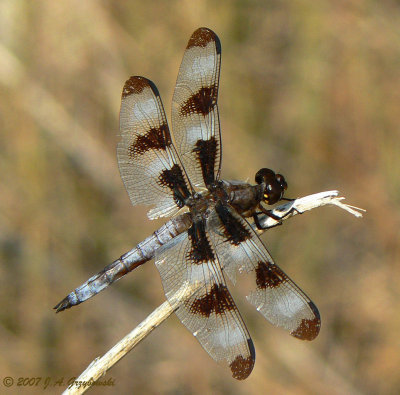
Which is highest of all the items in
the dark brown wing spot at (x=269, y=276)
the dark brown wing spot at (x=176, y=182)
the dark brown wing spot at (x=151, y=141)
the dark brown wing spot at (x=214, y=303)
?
the dark brown wing spot at (x=151, y=141)

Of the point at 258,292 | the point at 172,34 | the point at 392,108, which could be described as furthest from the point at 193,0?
the point at 258,292

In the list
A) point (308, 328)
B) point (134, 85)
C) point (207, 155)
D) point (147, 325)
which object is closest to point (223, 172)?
point (207, 155)

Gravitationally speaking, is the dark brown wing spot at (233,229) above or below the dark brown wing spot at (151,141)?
below

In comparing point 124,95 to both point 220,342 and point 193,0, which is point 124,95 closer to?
point 220,342

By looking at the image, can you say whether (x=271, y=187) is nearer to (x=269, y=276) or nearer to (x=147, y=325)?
(x=269, y=276)

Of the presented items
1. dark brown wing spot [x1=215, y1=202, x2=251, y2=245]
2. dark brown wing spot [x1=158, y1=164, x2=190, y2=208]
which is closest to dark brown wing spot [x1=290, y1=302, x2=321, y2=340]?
dark brown wing spot [x1=215, y1=202, x2=251, y2=245]

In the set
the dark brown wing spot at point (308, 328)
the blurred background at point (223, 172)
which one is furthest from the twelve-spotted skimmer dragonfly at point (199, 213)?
the blurred background at point (223, 172)

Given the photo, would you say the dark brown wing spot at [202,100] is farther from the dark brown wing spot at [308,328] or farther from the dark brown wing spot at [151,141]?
the dark brown wing spot at [308,328]
